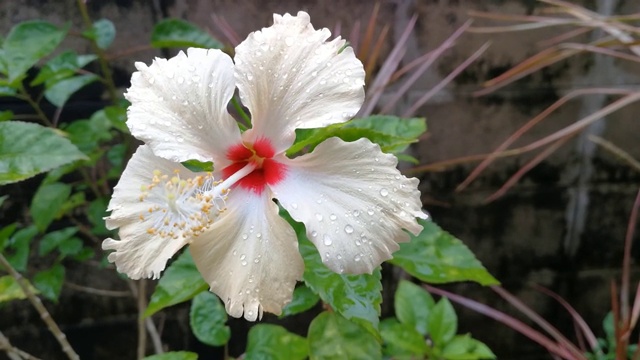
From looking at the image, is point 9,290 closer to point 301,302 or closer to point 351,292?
point 301,302

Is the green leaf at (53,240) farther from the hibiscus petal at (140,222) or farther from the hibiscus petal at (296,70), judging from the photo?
the hibiscus petal at (296,70)

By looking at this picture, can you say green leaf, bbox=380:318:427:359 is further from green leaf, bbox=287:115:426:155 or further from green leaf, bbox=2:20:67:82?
green leaf, bbox=2:20:67:82

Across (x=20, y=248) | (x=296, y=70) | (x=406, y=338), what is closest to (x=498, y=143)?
(x=406, y=338)

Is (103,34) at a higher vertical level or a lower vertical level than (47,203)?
higher

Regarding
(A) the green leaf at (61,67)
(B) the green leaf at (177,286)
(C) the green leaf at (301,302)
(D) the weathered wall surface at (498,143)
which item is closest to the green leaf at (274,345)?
(C) the green leaf at (301,302)

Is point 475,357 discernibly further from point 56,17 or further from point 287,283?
point 56,17
